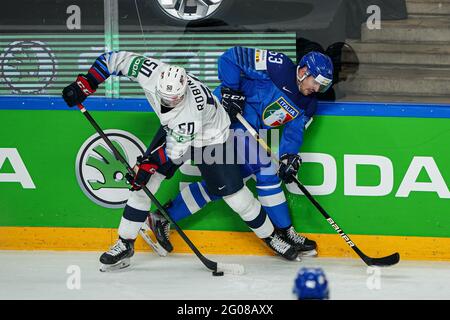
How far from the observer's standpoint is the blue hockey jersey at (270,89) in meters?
5.41

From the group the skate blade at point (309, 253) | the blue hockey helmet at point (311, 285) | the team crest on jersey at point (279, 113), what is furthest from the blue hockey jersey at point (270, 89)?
the blue hockey helmet at point (311, 285)

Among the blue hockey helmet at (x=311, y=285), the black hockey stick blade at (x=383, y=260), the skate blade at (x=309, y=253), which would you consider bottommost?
the skate blade at (x=309, y=253)

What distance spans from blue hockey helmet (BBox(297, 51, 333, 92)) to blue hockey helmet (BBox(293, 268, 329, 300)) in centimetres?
213

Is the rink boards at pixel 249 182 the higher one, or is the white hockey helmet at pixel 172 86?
the white hockey helmet at pixel 172 86

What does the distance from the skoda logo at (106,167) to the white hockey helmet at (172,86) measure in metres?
0.80

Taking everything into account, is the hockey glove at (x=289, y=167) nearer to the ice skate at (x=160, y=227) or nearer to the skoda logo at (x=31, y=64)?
the ice skate at (x=160, y=227)

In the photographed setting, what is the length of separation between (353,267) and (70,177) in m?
1.66

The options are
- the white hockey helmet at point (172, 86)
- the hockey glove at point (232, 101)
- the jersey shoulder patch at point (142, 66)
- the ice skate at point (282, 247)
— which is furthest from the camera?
the ice skate at point (282, 247)

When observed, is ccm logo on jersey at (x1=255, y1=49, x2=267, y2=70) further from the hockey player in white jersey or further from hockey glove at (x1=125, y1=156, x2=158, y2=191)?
hockey glove at (x1=125, y1=156, x2=158, y2=191)

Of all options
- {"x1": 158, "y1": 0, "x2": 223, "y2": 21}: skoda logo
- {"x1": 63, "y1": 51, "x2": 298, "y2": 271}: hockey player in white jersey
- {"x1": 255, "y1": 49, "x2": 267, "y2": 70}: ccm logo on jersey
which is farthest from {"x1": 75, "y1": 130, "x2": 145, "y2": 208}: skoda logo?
{"x1": 255, "y1": 49, "x2": 267, "y2": 70}: ccm logo on jersey

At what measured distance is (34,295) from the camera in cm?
497

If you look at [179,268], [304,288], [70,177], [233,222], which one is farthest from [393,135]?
[304,288]

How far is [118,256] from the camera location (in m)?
5.40

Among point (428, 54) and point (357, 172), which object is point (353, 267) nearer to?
point (357, 172)
